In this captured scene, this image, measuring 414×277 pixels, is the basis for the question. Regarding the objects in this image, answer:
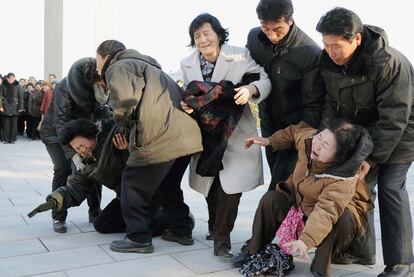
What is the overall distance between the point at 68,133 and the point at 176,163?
2.79 ft

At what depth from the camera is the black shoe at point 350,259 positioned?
3236mm

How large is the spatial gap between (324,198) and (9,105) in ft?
36.4

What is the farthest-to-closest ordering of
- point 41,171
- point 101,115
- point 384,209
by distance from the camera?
point 41,171
point 101,115
point 384,209

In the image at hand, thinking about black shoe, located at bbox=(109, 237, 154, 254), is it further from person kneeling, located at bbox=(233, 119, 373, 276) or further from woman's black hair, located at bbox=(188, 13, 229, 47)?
woman's black hair, located at bbox=(188, 13, 229, 47)

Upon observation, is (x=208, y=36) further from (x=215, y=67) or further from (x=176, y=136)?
(x=176, y=136)

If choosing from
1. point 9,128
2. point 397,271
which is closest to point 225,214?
point 397,271

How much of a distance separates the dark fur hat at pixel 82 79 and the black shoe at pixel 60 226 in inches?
40.1

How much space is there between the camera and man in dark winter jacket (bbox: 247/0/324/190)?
310 centimetres

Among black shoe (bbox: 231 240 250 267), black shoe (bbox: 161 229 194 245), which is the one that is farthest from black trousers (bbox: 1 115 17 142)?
black shoe (bbox: 231 240 250 267)

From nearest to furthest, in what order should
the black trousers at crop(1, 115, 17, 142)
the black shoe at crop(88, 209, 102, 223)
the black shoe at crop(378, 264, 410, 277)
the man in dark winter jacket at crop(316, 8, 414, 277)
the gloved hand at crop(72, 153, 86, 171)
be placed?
1. the man in dark winter jacket at crop(316, 8, 414, 277)
2. the black shoe at crop(378, 264, 410, 277)
3. the gloved hand at crop(72, 153, 86, 171)
4. the black shoe at crop(88, 209, 102, 223)
5. the black trousers at crop(1, 115, 17, 142)

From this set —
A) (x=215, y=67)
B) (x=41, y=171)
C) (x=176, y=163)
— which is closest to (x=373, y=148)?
(x=215, y=67)

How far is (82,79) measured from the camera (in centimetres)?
376

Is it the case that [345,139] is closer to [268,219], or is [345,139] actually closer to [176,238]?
[268,219]

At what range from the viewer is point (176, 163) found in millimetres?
3592
